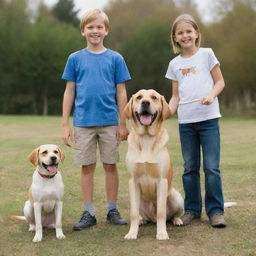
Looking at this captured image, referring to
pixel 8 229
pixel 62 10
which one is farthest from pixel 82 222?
pixel 62 10

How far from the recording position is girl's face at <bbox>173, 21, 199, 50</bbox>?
512 cm

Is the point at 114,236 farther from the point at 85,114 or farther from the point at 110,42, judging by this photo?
the point at 110,42

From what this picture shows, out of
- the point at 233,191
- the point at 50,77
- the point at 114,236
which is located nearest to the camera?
the point at 114,236

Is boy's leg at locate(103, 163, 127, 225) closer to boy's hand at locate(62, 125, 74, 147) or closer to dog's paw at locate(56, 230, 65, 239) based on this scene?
boy's hand at locate(62, 125, 74, 147)

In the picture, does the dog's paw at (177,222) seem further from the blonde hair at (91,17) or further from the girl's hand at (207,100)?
the blonde hair at (91,17)

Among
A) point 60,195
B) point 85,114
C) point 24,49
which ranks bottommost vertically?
point 60,195

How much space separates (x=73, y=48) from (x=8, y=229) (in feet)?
132

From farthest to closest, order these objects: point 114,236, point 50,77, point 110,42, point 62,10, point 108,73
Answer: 1. point 62,10
2. point 110,42
3. point 50,77
4. point 108,73
5. point 114,236

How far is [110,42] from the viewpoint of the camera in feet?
155

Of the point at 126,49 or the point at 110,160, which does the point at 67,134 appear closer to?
the point at 110,160

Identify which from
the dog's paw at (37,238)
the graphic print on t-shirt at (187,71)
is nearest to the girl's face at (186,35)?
the graphic print on t-shirt at (187,71)

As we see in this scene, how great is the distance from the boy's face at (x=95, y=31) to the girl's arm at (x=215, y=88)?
133 cm

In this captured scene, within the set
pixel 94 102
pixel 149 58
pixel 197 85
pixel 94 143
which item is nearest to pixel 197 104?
pixel 197 85

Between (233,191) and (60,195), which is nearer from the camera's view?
(60,195)
